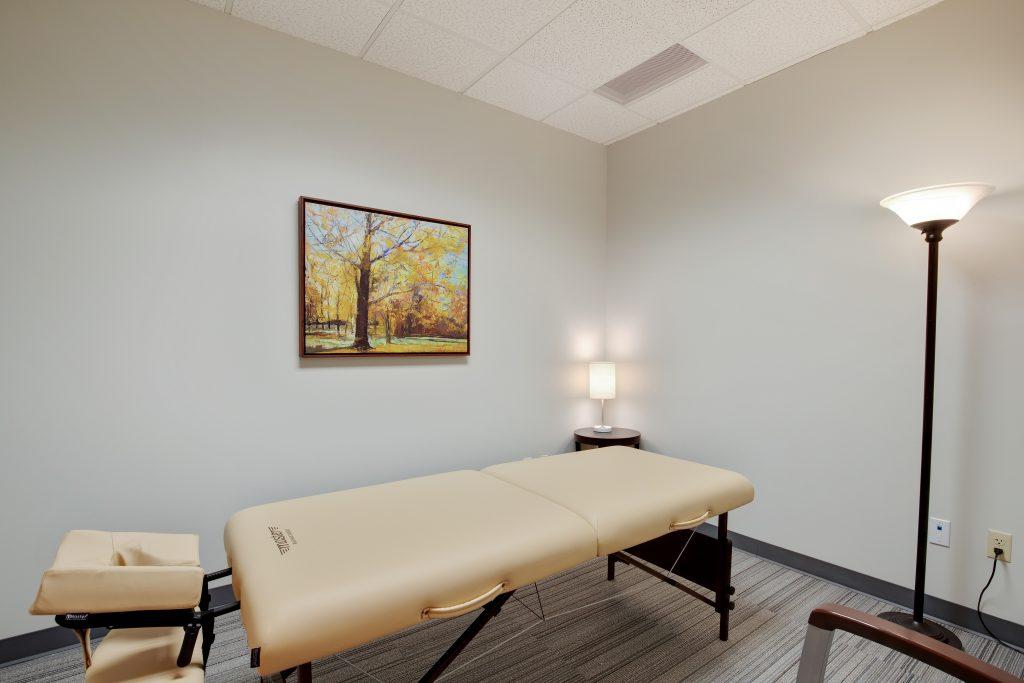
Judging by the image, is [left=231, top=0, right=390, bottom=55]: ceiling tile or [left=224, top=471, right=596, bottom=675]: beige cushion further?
[left=231, top=0, right=390, bottom=55]: ceiling tile

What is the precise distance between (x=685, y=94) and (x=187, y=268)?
2504mm

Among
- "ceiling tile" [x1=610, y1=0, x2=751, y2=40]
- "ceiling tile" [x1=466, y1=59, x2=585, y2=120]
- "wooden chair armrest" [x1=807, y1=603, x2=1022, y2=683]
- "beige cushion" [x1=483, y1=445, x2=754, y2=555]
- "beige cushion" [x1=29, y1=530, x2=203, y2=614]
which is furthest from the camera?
"ceiling tile" [x1=466, y1=59, x2=585, y2=120]

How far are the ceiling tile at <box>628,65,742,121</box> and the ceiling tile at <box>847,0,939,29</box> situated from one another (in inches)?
22.6

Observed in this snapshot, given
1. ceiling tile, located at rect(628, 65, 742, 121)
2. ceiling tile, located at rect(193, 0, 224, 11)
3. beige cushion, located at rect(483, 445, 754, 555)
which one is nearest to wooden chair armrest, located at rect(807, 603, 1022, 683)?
beige cushion, located at rect(483, 445, 754, 555)

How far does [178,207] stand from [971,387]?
311 centimetres

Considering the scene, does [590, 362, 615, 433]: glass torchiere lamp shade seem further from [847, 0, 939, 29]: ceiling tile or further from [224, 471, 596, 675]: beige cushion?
[847, 0, 939, 29]: ceiling tile

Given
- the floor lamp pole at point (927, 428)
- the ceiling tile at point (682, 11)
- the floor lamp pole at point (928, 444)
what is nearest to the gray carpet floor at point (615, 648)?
the floor lamp pole at point (928, 444)

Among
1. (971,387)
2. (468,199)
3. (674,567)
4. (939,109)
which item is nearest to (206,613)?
(674,567)

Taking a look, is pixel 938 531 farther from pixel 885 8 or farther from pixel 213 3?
pixel 213 3

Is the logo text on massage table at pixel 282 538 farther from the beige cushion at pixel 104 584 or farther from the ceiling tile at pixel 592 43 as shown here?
the ceiling tile at pixel 592 43

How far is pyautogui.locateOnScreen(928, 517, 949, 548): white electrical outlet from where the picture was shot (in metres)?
1.91

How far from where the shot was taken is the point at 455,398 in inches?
102

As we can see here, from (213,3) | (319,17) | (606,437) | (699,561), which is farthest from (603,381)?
(213,3)

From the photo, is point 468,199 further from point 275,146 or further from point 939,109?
point 939,109
